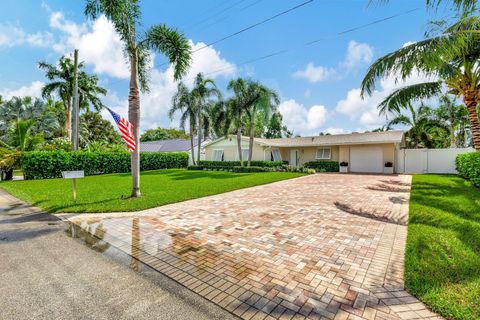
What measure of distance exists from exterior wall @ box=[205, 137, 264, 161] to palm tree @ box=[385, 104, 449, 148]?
13.8 meters

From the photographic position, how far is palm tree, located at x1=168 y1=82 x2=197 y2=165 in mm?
24203

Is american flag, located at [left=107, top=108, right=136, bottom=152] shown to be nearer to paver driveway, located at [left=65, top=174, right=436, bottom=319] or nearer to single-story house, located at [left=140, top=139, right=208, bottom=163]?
paver driveway, located at [left=65, top=174, right=436, bottom=319]

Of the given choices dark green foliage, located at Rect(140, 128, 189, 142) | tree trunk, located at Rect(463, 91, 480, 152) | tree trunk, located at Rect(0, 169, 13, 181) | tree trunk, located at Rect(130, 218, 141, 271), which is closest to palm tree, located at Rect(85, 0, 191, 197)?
tree trunk, located at Rect(130, 218, 141, 271)

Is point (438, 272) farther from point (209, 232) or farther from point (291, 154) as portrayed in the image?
point (291, 154)

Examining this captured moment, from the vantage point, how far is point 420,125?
23.0m

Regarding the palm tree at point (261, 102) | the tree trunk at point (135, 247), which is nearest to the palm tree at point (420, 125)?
the palm tree at point (261, 102)

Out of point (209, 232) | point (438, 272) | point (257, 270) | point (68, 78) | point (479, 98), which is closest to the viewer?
point (438, 272)

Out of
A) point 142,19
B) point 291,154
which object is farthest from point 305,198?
point 291,154

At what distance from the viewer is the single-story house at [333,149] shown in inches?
771

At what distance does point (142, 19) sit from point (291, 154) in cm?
1953

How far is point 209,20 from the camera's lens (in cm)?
1101

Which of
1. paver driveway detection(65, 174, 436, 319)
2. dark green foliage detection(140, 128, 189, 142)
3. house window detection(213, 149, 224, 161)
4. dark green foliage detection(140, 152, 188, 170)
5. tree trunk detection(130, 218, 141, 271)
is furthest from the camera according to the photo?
dark green foliage detection(140, 128, 189, 142)

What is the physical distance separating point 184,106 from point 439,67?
21667mm

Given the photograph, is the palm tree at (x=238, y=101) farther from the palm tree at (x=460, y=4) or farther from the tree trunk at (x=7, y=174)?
the tree trunk at (x=7, y=174)
